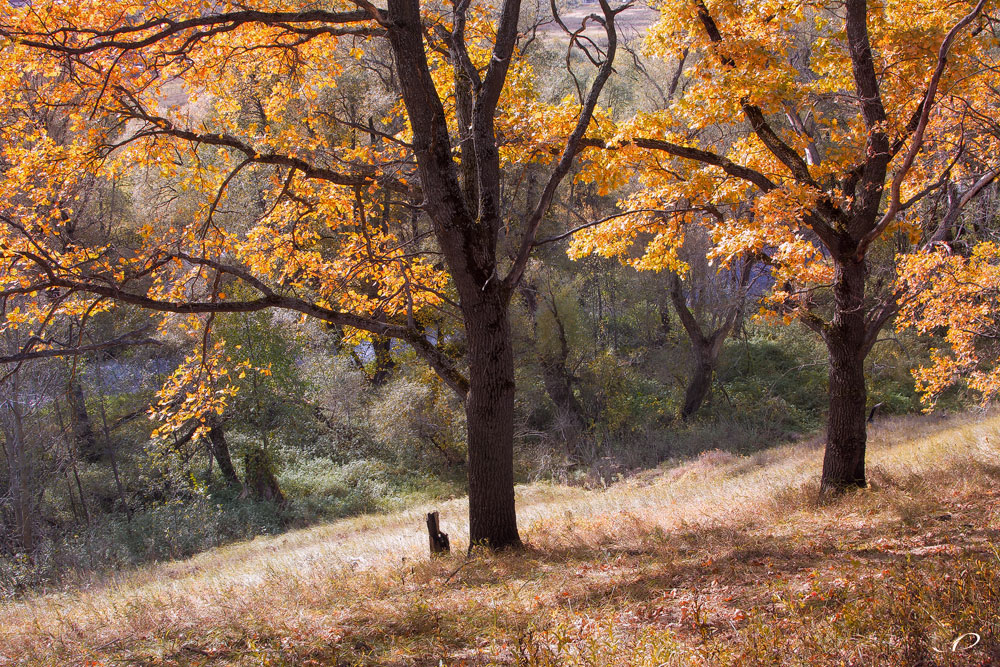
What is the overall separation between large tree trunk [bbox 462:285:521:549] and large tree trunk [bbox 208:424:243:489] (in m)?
16.4

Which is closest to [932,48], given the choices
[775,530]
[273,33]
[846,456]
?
[846,456]

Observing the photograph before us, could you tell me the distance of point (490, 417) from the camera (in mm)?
7863

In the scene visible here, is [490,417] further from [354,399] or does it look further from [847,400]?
[354,399]

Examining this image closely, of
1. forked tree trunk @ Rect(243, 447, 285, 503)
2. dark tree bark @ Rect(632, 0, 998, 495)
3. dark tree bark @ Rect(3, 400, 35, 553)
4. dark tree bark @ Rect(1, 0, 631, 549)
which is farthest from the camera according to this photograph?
forked tree trunk @ Rect(243, 447, 285, 503)

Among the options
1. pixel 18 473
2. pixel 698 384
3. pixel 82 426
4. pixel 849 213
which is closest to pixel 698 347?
pixel 698 384

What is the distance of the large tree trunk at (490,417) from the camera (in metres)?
7.82

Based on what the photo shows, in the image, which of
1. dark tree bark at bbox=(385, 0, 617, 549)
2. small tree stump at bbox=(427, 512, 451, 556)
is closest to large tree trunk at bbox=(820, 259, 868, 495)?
dark tree bark at bbox=(385, 0, 617, 549)

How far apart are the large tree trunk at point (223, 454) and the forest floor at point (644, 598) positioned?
38.3ft

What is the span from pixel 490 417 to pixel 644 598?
9.96 feet

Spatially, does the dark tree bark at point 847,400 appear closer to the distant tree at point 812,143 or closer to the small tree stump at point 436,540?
the distant tree at point 812,143

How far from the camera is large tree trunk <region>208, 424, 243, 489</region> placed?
2211cm

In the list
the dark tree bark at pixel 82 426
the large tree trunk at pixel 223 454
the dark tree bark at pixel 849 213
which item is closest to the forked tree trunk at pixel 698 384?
the large tree trunk at pixel 223 454

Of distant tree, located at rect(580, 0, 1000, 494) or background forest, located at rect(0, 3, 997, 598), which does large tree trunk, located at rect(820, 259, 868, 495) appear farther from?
background forest, located at rect(0, 3, 997, 598)

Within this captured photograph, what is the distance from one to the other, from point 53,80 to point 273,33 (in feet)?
8.01
